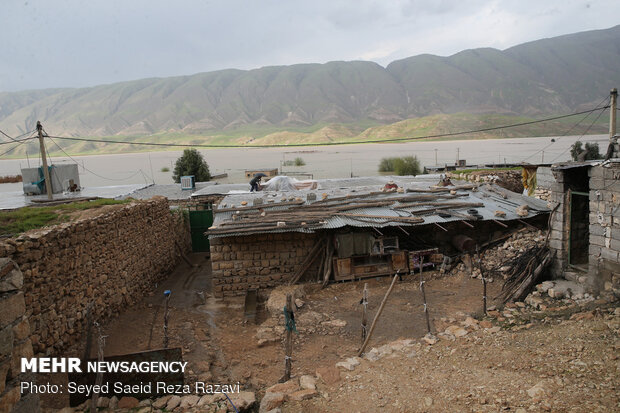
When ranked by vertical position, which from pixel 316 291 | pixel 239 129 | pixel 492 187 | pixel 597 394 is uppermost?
pixel 239 129

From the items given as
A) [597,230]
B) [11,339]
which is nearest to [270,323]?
[11,339]

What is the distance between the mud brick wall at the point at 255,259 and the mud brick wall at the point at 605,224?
7332 millimetres

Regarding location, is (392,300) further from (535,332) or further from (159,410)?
(159,410)

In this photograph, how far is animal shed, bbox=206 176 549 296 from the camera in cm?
1244

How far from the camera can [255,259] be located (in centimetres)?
1256

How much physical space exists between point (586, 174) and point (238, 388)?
9857 mm

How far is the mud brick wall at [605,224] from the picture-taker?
8.61 meters

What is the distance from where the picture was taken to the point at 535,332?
7562 millimetres

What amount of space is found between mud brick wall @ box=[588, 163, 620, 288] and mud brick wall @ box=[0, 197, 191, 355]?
11.4 m

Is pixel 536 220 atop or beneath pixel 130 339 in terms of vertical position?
atop

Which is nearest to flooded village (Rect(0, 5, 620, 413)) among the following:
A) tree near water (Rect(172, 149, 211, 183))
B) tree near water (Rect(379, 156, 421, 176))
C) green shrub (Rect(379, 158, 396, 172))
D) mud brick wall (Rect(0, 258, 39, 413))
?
mud brick wall (Rect(0, 258, 39, 413))

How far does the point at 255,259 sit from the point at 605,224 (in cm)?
906

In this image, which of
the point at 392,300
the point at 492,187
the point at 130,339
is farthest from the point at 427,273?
the point at 130,339

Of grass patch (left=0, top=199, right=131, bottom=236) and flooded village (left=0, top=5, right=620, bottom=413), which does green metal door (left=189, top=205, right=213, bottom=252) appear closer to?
flooded village (left=0, top=5, right=620, bottom=413)
